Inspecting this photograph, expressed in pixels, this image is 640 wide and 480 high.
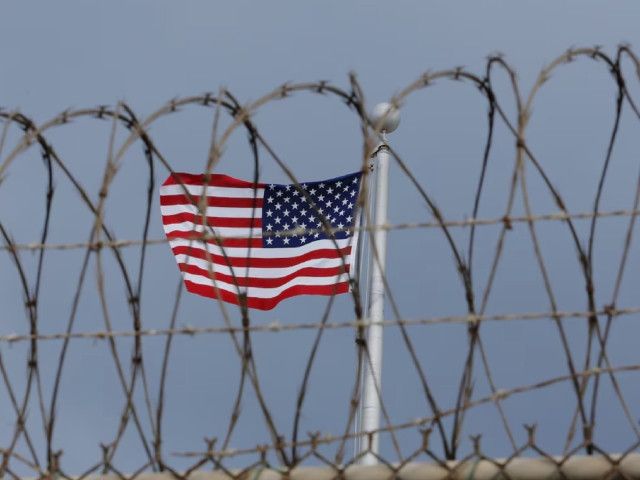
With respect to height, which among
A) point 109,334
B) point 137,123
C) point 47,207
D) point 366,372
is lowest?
point 366,372

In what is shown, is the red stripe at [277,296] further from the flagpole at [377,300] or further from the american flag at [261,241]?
the flagpole at [377,300]

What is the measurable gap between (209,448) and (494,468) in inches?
47.9

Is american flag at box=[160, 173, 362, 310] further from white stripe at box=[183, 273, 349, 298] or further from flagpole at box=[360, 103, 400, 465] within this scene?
flagpole at box=[360, 103, 400, 465]

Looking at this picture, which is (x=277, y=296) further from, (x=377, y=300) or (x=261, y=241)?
(x=377, y=300)

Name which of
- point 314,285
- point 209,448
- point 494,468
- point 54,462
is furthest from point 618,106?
point 314,285

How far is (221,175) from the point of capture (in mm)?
12609

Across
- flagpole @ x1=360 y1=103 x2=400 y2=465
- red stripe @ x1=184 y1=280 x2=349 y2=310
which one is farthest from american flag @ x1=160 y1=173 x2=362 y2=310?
flagpole @ x1=360 y1=103 x2=400 y2=465

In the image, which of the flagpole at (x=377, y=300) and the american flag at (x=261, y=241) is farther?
the american flag at (x=261, y=241)

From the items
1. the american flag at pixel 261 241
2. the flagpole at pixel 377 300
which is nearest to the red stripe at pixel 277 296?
the american flag at pixel 261 241

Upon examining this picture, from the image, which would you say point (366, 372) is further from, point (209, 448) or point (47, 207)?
point (209, 448)

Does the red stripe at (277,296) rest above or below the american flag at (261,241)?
below

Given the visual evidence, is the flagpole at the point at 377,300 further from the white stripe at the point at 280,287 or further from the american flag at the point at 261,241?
the white stripe at the point at 280,287

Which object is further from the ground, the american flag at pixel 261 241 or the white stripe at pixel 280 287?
the american flag at pixel 261 241

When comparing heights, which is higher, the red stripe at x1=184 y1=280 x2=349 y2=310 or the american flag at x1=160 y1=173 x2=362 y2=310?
the american flag at x1=160 y1=173 x2=362 y2=310
